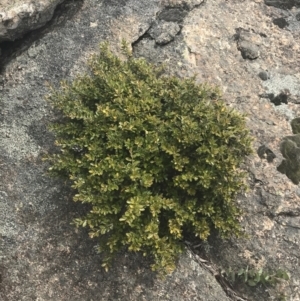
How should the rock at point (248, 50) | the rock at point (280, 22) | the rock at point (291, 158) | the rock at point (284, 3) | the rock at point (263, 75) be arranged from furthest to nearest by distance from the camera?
the rock at point (284, 3) < the rock at point (280, 22) < the rock at point (248, 50) < the rock at point (263, 75) < the rock at point (291, 158)

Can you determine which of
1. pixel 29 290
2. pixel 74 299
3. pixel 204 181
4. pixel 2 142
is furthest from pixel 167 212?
pixel 2 142

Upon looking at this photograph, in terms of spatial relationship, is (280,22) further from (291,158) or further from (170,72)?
(291,158)

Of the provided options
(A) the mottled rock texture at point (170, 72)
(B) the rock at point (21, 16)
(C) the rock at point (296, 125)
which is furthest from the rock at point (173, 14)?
(C) the rock at point (296, 125)

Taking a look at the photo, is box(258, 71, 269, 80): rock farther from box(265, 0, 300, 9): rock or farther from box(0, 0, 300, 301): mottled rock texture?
box(265, 0, 300, 9): rock

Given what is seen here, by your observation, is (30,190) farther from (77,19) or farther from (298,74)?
(298,74)

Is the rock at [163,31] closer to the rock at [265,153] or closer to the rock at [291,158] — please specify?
the rock at [265,153]
